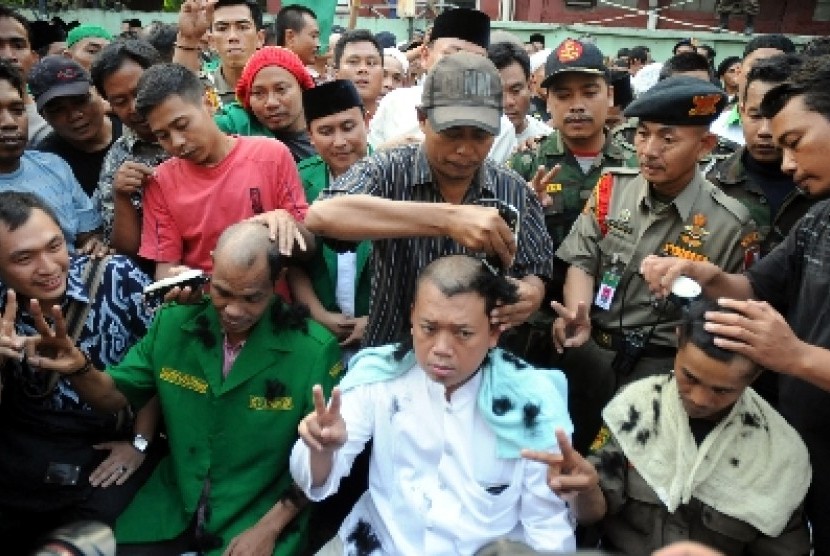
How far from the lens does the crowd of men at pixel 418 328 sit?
2.39 m

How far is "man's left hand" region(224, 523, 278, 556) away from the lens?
270 centimetres

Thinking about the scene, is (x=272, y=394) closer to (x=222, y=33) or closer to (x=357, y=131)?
(x=357, y=131)

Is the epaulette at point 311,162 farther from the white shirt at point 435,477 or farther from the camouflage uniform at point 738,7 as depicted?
the camouflage uniform at point 738,7

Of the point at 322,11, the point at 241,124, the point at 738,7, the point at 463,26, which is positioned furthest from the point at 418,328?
the point at 738,7

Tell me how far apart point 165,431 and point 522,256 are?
5.45 feet

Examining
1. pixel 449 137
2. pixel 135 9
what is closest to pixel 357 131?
pixel 449 137

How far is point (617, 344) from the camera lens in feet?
10.5

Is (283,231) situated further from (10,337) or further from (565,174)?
(565,174)

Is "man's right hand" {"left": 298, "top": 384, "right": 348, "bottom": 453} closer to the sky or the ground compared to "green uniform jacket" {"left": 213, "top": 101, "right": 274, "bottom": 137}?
closer to the ground

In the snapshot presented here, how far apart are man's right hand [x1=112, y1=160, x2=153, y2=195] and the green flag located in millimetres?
3404

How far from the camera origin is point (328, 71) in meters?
7.03

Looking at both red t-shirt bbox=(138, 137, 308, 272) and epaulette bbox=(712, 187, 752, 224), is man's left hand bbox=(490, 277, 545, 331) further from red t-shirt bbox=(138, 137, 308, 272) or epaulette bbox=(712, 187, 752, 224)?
red t-shirt bbox=(138, 137, 308, 272)

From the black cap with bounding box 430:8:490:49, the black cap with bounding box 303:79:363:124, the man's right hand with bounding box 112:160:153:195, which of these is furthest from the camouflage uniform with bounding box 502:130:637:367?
the man's right hand with bounding box 112:160:153:195

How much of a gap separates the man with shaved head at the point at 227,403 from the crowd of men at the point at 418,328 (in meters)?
0.01
